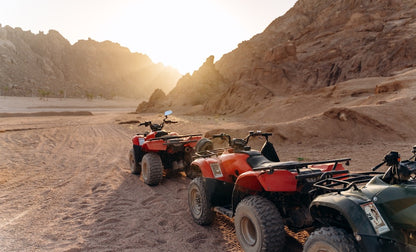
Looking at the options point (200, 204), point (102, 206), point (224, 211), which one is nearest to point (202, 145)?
point (200, 204)

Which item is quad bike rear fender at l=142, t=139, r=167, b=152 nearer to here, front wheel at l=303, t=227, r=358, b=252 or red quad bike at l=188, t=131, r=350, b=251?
red quad bike at l=188, t=131, r=350, b=251

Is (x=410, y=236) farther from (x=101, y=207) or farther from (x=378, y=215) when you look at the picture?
(x=101, y=207)

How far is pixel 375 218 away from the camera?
2.09m

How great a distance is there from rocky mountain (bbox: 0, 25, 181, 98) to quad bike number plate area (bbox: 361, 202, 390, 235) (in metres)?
99.5

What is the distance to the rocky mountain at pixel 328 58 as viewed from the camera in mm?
33531

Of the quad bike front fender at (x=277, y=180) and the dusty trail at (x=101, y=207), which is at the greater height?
the quad bike front fender at (x=277, y=180)

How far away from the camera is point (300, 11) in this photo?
6112cm

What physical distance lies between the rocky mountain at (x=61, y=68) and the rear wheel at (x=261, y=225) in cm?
9812

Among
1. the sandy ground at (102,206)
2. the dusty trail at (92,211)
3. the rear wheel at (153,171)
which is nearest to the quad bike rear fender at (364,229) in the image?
the sandy ground at (102,206)

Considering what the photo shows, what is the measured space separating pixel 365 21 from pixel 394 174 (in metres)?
47.0

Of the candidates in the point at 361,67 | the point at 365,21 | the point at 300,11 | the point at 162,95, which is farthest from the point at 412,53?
the point at 162,95

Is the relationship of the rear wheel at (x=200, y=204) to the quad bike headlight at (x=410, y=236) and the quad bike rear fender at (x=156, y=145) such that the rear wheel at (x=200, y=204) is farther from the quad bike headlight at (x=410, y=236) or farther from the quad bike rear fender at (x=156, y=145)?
the quad bike headlight at (x=410, y=236)

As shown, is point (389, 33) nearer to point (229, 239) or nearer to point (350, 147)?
point (350, 147)

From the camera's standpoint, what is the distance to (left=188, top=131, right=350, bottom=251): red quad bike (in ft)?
9.87
